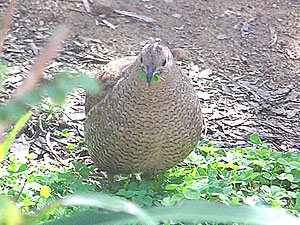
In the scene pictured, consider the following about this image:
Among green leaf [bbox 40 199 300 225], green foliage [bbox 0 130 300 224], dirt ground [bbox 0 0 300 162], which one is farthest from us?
dirt ground [bbox 0 0 300 162]

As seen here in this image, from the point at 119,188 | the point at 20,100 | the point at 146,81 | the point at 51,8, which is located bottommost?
the point at 119,188

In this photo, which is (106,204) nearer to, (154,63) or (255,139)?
(154,63)

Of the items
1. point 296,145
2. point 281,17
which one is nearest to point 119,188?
point 296,145

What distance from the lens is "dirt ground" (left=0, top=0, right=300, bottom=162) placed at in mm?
4609

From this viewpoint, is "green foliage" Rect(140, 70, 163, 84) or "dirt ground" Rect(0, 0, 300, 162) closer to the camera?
"green foliage" Rect(140, 70, 163, 84)

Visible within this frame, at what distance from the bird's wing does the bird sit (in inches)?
1.9

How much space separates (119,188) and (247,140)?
134 centimetres

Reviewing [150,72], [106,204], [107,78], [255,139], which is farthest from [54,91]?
[255,139]

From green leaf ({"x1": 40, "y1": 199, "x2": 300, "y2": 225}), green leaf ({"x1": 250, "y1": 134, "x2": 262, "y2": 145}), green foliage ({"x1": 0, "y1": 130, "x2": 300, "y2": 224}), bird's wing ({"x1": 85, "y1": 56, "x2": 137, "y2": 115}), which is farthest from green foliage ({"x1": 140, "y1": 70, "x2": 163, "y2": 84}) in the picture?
green leaf ({"x1": 40, "y1": 199, "x2": 300, "y2": 225})

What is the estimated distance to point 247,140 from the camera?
4.46 m

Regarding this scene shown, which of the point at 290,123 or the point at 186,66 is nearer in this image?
the point at 290,123

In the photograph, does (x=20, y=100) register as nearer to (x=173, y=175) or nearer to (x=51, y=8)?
(x=173, y=175)

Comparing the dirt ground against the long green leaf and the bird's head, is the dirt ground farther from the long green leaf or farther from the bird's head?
the long green leaf

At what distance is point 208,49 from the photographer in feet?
19.0
